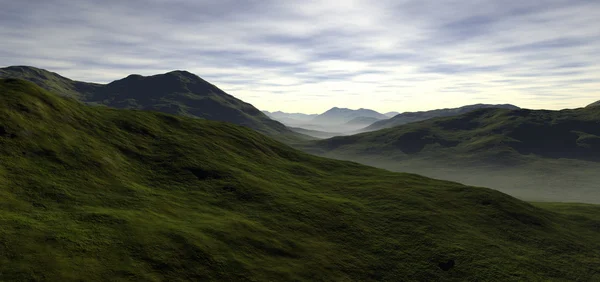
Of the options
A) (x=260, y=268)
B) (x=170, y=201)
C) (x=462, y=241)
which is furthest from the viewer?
(x=462, y=241)

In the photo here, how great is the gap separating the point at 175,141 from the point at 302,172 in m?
48.6

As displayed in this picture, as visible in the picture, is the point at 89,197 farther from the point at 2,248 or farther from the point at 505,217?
the point at 505,217

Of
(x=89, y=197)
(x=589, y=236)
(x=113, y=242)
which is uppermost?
(x=89, y=197)

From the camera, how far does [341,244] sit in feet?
254

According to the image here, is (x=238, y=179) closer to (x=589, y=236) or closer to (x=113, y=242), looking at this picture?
(x=113, y=242)

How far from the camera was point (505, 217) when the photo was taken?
109 meters

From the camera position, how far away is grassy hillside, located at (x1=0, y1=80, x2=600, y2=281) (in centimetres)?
5197

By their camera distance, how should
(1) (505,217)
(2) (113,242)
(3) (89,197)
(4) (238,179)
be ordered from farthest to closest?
(1) (505,217), (4) (238,179), (3) (89,197), (2) (113,242)

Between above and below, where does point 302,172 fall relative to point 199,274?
above

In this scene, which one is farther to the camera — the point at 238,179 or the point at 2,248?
the point at 238,179

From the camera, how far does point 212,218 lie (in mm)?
73312

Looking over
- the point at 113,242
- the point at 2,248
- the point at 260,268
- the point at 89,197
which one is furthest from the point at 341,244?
the point at 2,248

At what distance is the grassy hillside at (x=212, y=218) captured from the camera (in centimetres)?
5197

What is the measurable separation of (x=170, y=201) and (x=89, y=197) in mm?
15628
